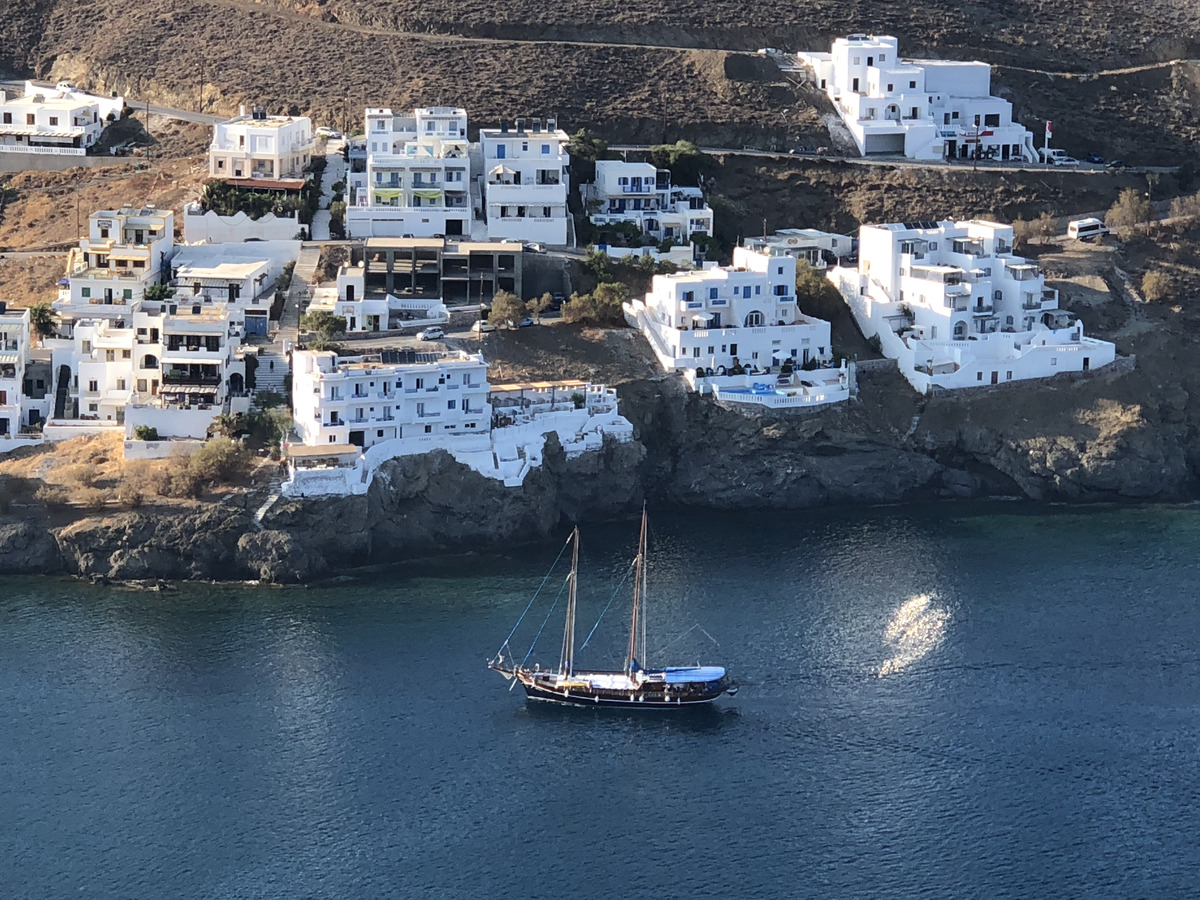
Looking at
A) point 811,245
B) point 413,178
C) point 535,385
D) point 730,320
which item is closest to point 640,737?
point 535,385

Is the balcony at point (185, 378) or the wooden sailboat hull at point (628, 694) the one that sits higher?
the balcony at point (185, 378)

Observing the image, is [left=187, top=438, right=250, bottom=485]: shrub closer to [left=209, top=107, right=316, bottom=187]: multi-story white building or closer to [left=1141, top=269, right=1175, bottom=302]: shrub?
[left=209, top=107, right=316, bottom=187]: multi-story white building

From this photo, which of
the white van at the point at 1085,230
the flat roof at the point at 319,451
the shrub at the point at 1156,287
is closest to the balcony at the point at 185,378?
the flat roof at the point at 319,451

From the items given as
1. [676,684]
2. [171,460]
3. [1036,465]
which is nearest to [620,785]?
[676,684]

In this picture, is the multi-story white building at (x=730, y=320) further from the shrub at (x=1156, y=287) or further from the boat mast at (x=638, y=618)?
the shrub at (x=1156, y=287)

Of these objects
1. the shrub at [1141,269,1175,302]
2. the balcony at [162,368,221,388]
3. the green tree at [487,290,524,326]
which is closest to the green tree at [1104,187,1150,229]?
the shrub at [1141,269,1175,302]
